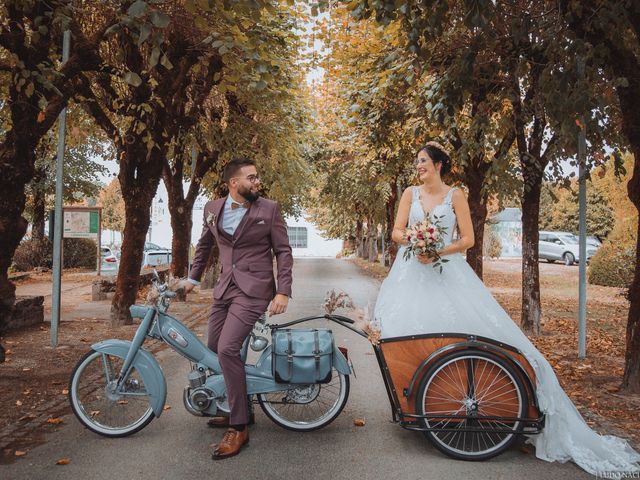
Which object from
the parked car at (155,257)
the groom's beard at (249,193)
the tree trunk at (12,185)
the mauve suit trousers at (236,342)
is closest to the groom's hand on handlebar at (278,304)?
the mauve suit trousers at (236,342)

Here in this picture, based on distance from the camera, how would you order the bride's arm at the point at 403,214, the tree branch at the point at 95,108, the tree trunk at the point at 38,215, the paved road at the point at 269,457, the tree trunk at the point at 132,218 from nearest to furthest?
the paved road at the point at 269,457 < the bride's arm at the point at 403,214 < the tree branch at the point at 95,108 < the tree trunk at the point at 132,218 < the tree trunk at the point at 38,215

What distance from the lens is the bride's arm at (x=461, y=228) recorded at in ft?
16.1

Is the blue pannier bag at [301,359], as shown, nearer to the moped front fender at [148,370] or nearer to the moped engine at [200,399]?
the moped engine at [200,399]

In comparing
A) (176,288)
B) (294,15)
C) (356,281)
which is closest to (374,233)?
(356,281)

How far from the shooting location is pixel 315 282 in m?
24.9

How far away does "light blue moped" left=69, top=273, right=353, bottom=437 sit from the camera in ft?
15.9

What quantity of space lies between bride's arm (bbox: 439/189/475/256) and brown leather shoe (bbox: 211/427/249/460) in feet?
6.58

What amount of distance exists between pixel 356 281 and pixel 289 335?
2058cm

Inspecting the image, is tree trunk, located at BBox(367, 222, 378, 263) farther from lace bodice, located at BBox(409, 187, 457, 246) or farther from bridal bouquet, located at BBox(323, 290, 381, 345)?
bridal bouquet, located at BBox(323, 290, 381, 345)

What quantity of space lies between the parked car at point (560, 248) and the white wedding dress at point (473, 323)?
38.7 metres

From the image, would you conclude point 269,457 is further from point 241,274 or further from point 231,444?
point 241,274

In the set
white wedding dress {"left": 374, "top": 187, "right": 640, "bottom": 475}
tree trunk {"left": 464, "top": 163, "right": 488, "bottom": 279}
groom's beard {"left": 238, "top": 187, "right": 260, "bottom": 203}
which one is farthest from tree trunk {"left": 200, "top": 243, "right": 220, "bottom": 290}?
white wedding dress {"left": 374, "top": 187, "right": 640, "bottom": 475}

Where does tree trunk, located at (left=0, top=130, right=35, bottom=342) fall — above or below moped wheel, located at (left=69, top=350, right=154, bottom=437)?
above

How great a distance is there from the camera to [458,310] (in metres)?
4.75
